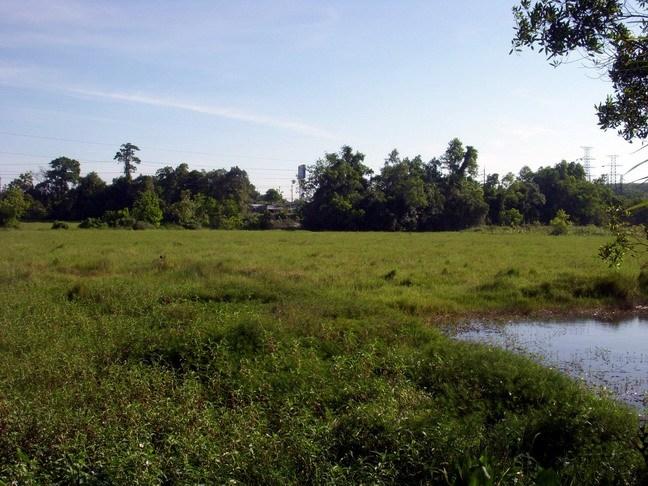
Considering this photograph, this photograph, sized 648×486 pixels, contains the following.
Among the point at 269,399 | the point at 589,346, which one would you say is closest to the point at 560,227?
the point at 589,346

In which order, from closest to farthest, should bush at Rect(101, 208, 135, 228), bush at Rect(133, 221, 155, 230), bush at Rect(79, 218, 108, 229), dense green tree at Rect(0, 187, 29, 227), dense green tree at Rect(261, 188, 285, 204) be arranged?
dense green tree at Rect(0, 187, 29, 227)
bush at Rect(79, 218, 108, 229)
bush at Rect(133, 221, 155, 230)
bush at Rect(101, 208, 135, 228)
dense green tree at Rect(261, 188, 285, 204)

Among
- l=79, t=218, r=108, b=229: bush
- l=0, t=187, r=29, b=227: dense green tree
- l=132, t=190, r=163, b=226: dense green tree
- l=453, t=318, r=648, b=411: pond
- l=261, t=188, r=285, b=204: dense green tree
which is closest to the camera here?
l=453, t=318, r=648, b=411: pond

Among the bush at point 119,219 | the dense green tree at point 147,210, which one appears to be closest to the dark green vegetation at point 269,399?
the bush at point 119,219

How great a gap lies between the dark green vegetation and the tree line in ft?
149

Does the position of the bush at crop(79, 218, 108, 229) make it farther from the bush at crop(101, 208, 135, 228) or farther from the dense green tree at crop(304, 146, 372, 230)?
the dense green tree at crop(304, 146, 372, 230)

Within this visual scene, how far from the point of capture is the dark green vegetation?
4352 mm

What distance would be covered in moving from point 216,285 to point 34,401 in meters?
7.71

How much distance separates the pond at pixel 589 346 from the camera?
8.92m

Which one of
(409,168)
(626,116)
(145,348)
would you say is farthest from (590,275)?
(409,168)

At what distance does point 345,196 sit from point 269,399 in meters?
53.7

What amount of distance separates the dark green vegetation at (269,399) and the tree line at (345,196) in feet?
149

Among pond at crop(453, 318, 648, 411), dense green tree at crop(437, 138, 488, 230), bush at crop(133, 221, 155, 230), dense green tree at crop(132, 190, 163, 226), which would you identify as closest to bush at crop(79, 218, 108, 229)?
bush at crop(133, 221, 155, 230)

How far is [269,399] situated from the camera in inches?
248

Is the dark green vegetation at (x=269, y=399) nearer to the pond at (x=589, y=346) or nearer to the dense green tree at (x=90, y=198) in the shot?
the pond at (x=589, y=346)
